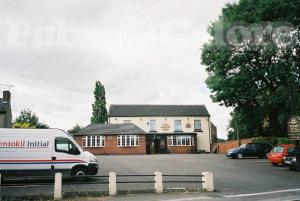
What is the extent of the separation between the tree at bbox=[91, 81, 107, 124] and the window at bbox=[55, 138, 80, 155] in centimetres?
5022

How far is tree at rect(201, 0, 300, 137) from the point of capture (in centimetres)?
2908

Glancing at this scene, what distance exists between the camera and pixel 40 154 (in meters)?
17.2

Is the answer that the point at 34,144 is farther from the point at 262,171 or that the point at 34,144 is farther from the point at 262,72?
the point at 262,72

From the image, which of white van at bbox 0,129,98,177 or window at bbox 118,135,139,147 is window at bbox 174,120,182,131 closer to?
window at bbox 118,135,139,147

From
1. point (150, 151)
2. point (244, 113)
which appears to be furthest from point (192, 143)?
point (244, 113)

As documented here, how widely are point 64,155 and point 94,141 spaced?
99.8 feet

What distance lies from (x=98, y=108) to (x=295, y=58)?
4486 centimetres

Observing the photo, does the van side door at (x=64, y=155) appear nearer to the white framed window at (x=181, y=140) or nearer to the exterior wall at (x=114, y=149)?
the exterior wall at (x=114, y=149)

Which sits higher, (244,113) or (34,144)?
(244,113)

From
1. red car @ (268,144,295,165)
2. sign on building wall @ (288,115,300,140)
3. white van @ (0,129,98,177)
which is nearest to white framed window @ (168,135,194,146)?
red car @ (268,144,295,165)

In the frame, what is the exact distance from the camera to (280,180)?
18531 mm

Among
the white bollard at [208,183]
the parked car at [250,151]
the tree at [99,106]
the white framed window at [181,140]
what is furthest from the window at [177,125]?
the white bollard at [208,183]

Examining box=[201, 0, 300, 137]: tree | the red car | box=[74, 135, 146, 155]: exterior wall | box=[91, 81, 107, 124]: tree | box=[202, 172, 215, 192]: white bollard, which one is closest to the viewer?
box=[202, 172, 215, 192]: white bollard

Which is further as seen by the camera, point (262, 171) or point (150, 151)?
point (150, 151)
